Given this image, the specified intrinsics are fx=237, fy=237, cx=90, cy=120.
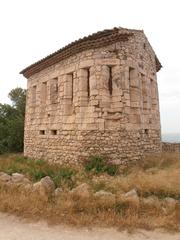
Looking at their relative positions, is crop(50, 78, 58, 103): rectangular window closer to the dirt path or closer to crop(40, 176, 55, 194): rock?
crop(40, 176, 55, 194): rock

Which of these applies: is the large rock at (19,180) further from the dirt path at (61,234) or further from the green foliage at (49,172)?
the dirt path at (61,234)

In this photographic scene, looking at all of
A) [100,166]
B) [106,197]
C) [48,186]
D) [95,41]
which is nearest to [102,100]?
[95,41]

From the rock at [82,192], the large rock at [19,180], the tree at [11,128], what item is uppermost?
the tree at [11,128]

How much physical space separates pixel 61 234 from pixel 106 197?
1593 millimetres

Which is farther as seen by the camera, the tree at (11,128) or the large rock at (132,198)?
the tree at (11,128)

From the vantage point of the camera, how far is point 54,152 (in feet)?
35.4

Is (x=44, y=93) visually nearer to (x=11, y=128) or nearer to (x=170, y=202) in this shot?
(x=11, y=128)

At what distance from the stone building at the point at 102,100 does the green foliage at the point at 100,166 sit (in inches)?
10.1

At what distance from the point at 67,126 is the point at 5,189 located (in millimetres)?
4369

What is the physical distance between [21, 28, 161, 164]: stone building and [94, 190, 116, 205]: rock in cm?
329

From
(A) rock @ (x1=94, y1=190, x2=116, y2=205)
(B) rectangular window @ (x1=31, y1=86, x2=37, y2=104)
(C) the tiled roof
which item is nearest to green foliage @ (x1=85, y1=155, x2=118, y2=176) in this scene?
(A) rock @ (x1=94, y1=190, x2=116, y2=205)

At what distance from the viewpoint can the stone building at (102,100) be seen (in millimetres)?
9148

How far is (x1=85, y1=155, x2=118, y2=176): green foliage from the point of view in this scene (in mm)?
8672

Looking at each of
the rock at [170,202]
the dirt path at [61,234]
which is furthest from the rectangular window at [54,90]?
the dirt path at [61,234]
